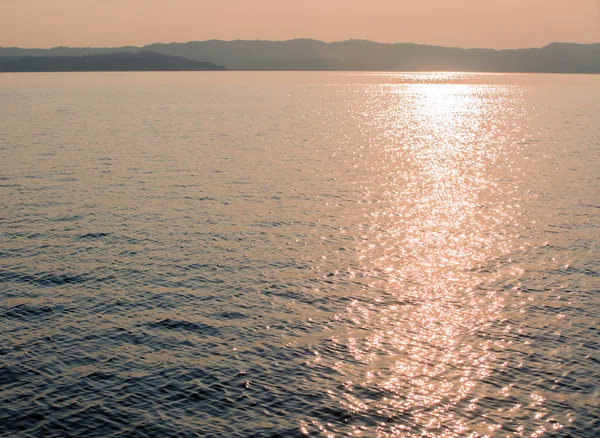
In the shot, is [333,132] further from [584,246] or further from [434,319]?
[434,319]

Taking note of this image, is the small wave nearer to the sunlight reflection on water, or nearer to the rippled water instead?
the rippled water

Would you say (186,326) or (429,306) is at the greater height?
(429,306)

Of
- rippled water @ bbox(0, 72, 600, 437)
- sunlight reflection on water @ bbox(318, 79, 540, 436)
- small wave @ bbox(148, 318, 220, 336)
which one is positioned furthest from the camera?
small wave @ bbox(148, 318, 220, 336)

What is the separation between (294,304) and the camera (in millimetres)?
41250

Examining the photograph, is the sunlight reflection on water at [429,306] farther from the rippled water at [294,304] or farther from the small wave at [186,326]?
the small wave at [186,326]

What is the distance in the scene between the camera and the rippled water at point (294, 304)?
2836 cm

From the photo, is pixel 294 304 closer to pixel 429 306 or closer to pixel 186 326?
pixel 186 326

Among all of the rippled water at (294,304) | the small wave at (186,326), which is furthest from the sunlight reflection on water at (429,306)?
the small wave at (186,326)

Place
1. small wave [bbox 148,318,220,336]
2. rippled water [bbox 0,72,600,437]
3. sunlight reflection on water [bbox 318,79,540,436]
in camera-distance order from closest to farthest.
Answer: rippled water [bbox 0,72,600,437]
sunlight reflection on water [bbox 318,79,540,436]
small wave [bbox 148,318,220,336]

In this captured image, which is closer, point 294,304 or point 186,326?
point 186,326

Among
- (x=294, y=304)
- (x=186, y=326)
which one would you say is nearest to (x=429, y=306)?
(x=294, y=304)

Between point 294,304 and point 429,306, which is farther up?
point 429,306

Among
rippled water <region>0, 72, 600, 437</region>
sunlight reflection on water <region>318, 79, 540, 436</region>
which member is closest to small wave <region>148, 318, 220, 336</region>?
rippled water <region>0, 72, 600, 437</region>

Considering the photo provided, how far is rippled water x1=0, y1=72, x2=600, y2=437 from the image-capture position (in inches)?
1117
